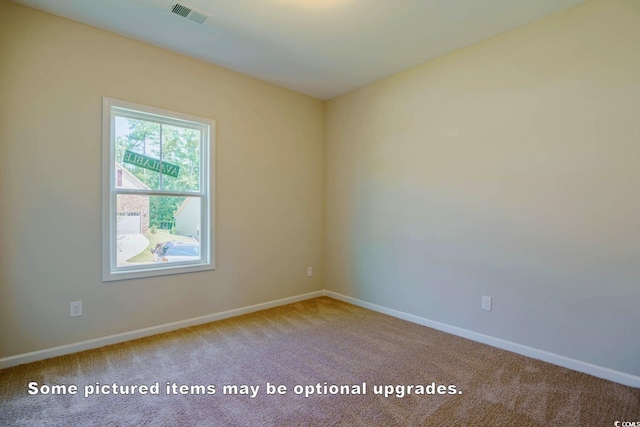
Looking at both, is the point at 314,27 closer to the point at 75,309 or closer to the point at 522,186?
the point at 522,186

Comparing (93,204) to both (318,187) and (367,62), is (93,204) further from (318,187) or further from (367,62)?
(367,62)

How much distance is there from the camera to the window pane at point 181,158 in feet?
10.3

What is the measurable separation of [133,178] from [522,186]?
3.50 metres

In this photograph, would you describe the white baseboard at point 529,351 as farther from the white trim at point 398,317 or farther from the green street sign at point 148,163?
the green street sign at point 148,163

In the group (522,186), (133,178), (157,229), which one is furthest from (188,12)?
(522,186)

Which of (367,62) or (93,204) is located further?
(367,62)

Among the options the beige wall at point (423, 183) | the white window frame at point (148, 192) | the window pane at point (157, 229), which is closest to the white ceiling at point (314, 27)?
the beige wall at point (423, 183)

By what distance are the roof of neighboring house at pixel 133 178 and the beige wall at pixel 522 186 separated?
8.10ft

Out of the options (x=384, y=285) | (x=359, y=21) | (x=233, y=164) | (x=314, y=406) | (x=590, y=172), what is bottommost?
(x=314, y=406)

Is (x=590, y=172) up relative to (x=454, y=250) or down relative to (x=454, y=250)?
up

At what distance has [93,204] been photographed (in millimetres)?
2666

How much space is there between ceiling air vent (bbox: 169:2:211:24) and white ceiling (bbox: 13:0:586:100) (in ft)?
0.18

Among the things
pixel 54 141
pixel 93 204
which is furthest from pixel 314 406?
pixel 54 141

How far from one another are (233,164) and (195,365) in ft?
6.79
